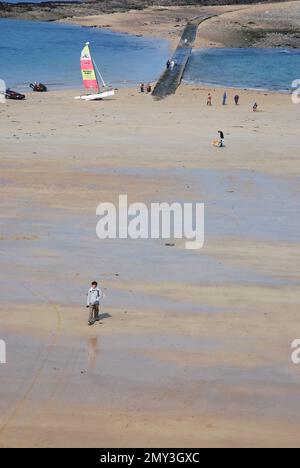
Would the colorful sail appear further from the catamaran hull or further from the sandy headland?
the sandy headland

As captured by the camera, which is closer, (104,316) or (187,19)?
(104,316)

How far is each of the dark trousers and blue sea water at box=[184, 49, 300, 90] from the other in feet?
140

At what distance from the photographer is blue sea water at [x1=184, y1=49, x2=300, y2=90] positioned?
60125 mm

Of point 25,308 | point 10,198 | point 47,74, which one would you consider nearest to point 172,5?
point 47,74

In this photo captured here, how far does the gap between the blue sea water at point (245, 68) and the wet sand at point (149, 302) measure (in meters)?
25.2

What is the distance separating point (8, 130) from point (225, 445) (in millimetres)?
28401

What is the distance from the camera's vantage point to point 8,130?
129 feet

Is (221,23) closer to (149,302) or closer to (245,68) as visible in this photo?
(245,68)

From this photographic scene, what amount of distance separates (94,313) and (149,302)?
5.30 ft

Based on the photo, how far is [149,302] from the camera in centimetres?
1839

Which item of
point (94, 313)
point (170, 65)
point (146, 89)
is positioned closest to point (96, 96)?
point (146, 89)

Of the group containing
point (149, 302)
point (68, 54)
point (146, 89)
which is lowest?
point (149, 302)

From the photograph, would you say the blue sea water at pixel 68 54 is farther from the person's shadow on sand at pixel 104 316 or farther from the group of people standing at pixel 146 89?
the person's shadow on sand at pixel 104 316

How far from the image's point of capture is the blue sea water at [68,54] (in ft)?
206
